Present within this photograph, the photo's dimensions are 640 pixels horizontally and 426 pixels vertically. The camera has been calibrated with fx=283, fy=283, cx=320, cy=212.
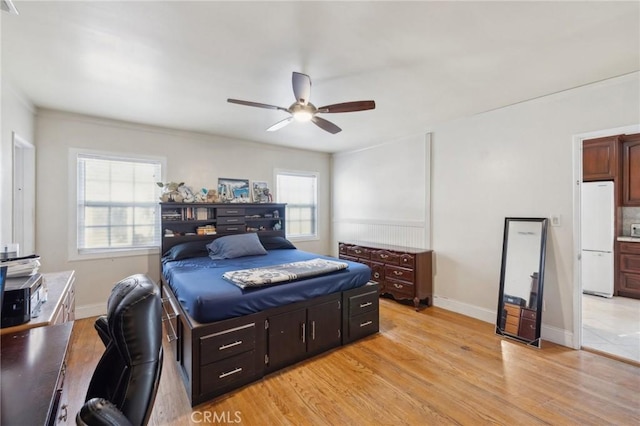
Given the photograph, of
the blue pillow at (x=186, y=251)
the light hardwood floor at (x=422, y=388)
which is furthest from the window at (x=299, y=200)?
the light hardwood floor at (x=422, y=388)

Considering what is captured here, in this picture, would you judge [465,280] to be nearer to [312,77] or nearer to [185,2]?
[312,77]

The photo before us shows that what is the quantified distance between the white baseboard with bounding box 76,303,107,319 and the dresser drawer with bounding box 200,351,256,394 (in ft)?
8.41

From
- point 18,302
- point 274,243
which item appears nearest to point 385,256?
point 274,243

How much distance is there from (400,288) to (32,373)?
12.7ft

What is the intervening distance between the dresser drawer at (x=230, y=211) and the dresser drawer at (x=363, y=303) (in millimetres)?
2491

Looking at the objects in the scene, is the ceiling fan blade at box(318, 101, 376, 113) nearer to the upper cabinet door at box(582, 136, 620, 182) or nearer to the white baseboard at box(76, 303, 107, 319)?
the white baseboard at box(76, 303, 107, 319)

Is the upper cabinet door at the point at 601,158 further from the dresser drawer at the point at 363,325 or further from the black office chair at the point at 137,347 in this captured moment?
the black office chair at the point at 137,347

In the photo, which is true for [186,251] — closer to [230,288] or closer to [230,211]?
[230,211]

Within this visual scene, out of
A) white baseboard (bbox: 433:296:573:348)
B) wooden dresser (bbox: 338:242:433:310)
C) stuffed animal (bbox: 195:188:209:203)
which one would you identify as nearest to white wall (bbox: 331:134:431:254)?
wooden dresser (bbox: 338:242:433:310)

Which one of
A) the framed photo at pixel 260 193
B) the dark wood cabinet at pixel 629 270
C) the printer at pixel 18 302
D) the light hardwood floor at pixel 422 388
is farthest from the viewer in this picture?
the framed photo at pixel 260 193

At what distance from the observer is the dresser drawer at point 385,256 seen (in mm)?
4246

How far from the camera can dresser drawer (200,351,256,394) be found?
6.99 ft

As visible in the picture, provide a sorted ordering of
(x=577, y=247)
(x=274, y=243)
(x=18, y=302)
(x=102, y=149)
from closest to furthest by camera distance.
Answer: (x=18, y=302) < (x=577, y=247) < (x=102, y=149) < (x=274, y=243)

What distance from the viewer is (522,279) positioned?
3.19 m
